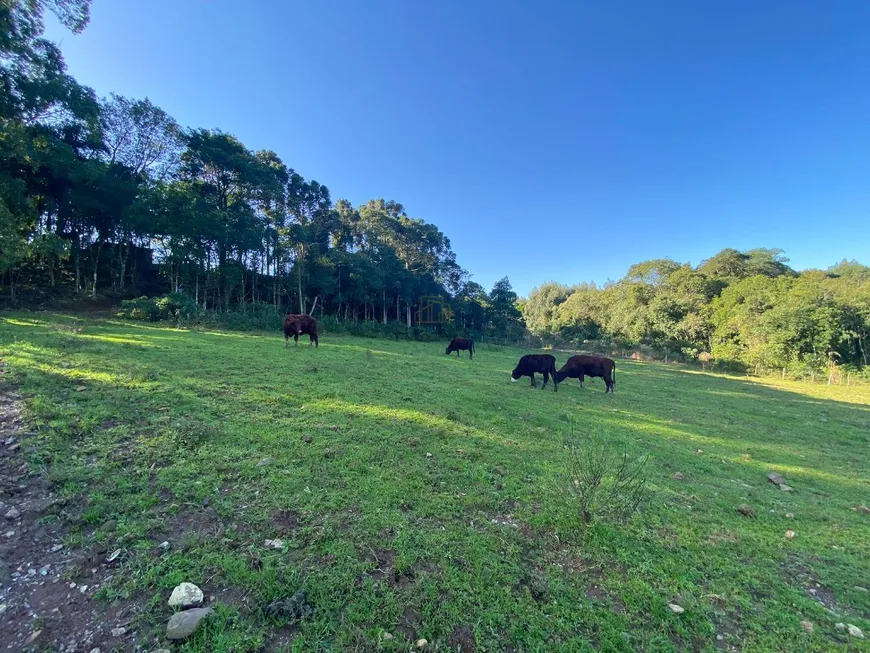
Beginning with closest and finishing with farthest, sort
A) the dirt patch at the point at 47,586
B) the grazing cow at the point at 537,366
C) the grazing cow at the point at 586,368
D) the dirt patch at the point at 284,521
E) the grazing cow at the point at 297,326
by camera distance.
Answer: the dirt patch at the point at 47,586
the dirt patch at the point at 284,521
the grazing cow at the point at 537,366
the grazing cow at the point at 586,368
the grazing cow at the point at 297,326

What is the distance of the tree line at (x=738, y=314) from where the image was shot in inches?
1049

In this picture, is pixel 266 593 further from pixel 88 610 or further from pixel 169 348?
pixel 169 348

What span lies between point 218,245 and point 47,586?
93.9 feet

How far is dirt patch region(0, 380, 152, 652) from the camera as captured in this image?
1.89 meters

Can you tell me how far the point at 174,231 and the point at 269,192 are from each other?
26.5ft

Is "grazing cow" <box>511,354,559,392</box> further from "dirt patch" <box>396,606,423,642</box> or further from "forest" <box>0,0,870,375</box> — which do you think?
"forest" <box>0,0,870,375</box>

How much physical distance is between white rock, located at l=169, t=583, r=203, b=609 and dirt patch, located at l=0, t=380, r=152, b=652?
16 cm

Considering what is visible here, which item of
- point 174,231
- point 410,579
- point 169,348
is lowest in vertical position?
point 410,579

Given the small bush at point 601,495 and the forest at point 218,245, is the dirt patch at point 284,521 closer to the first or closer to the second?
the small bush at point 601,495

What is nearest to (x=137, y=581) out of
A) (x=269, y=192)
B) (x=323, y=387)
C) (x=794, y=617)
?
(x=794, y=617)

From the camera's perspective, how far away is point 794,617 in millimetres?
2430

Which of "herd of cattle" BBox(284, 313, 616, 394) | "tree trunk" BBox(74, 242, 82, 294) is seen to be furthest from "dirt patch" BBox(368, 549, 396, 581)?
"tree trunk" BBox(74, 242, 82, 294)

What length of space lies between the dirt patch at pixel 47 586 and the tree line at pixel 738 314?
36422 millimetres

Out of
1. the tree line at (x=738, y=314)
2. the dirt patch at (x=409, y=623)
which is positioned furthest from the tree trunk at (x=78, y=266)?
the tree line at (x=738, y=314)
